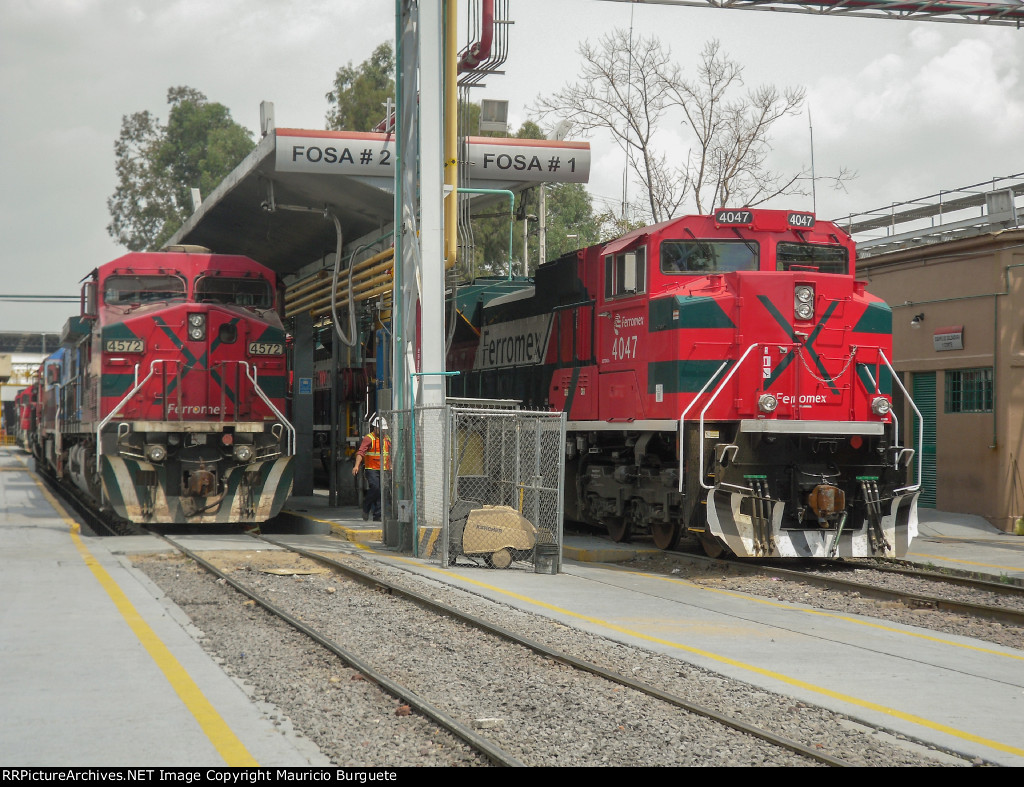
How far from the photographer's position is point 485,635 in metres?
7.99


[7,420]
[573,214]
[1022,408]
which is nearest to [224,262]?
[1022,408]

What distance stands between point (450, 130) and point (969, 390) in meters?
10.0

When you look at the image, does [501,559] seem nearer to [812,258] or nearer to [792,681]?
[812,258]

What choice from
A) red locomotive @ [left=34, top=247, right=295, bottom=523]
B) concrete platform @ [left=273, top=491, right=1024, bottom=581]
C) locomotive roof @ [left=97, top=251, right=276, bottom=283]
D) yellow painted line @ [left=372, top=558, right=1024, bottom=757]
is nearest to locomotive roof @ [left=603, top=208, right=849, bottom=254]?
concrete platform @ [left=273, top=491, right=1024, bottom=581]

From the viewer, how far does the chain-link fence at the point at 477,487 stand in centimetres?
1189

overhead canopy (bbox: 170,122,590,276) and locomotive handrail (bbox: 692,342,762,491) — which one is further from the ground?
overhead canopy (bbox: 170,122,590,276)

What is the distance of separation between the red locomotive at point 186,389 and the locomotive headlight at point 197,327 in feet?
0.05

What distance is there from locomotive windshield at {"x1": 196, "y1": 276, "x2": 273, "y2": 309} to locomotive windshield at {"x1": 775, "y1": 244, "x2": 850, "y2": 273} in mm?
7721

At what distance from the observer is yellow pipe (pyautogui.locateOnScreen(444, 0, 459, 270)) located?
13.3 m

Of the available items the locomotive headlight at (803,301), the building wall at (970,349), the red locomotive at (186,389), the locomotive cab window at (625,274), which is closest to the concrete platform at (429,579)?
the red locomotive at (186,389)

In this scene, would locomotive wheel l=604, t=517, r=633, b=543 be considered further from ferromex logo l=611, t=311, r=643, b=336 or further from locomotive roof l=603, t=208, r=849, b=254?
locomotive roof l=603, t=208, r=849, b=254

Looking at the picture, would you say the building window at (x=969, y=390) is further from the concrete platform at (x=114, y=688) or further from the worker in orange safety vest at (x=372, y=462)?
the concrete platform at (x=114, y=688)
